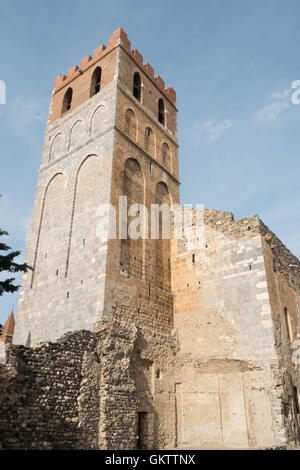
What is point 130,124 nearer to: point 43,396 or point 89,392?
point 89,392

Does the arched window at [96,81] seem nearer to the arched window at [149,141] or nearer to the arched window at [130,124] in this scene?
the arched window at [130,124]

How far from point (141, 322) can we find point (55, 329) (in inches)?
112

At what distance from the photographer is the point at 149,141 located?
17.3 meters

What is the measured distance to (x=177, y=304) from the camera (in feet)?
49.2

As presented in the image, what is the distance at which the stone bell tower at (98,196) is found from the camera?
41.3ft

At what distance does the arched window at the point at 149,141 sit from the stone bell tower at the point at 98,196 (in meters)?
0.08

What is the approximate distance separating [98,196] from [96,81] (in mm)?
7325

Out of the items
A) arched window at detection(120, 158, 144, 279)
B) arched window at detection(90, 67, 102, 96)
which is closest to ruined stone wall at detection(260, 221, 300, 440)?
arched window at detection(120, 158, 144, 279)

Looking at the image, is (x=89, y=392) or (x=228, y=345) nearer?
(x=89, y=392)

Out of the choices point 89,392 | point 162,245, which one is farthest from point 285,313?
point 89,392
